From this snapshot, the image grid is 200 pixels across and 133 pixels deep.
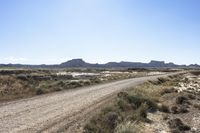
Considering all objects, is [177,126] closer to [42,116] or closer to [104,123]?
[104,123]

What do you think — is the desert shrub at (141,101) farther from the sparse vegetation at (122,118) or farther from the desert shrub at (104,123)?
the desert shrub at (104,123)

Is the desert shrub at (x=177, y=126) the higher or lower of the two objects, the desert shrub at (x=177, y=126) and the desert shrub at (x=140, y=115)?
the lower

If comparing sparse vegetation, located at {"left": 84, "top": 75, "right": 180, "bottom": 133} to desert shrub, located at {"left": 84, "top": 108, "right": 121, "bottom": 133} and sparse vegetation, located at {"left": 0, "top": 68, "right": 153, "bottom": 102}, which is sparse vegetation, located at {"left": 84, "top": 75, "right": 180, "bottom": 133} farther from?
sparse vegetation, located at {"left": 0, "top": 68, "right": 153, "bottom": 102}

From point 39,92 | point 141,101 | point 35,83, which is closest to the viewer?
point 141,101

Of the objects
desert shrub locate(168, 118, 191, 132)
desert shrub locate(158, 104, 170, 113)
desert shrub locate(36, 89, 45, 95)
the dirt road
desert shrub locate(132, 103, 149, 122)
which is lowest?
desert shrub locate(168, 118, 191, 132)

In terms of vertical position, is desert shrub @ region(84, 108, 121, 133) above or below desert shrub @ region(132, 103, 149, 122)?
above

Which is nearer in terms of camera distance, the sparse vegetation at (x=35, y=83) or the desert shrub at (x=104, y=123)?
the desert shrub at (x=104, y=123)

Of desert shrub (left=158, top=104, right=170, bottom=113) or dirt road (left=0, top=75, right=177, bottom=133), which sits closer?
dirt road (left=0, top=75, right=177, bottom=133)

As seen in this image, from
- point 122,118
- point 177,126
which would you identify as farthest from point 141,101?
point 122,118

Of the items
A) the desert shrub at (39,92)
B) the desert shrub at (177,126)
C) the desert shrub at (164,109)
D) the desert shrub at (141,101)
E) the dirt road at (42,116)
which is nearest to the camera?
the dirt road at (42,116)

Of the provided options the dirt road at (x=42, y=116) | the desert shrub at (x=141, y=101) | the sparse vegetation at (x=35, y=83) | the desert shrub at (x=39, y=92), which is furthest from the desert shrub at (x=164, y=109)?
→ the desert shrub at (x=39, y=92)

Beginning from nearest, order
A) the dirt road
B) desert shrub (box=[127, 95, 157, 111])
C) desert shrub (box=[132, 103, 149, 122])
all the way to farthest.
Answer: the dirt road, desert shrub (box=[132, 103, 149, 122]), desert shrub (box=[127, 95, 157, 111])

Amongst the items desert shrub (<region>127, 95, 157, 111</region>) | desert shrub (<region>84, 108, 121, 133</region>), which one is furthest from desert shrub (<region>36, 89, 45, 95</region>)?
desert shrub (<region>84, 108, 121, 133</region>)

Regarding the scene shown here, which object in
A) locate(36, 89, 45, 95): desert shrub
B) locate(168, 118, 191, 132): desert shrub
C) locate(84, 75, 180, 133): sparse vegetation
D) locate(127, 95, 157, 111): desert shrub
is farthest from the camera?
locate(36, 89, 45, 95): desert shrub
